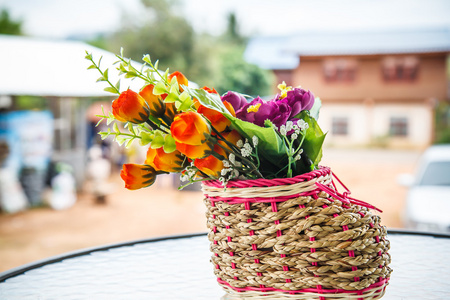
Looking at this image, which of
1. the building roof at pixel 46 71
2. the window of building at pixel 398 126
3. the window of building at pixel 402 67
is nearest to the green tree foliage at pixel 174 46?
the window of building at pixel 402 67

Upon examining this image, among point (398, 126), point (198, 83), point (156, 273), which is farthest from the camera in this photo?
point (398, 126)

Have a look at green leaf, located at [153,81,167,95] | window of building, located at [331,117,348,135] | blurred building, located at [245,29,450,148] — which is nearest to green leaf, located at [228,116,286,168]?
green leaf, located at [153,81,167,95]

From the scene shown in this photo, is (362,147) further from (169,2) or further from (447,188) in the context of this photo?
(447,188)

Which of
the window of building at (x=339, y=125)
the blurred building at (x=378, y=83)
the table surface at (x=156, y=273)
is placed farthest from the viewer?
the window of building at (x=339, y=125)

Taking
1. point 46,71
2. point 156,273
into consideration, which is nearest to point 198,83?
point 46,71

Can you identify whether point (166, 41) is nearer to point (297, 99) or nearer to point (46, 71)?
point (46, 71)

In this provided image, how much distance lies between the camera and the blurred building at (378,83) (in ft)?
51.1

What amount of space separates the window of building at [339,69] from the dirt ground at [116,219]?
20.8 feet

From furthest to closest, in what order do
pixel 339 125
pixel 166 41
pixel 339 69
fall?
pixel 339 125 → pixel 339 69 → pixel 166 41

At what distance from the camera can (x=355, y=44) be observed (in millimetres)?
16250

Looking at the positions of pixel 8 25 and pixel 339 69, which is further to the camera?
pixel 8 25

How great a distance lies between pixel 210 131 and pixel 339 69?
1608 centimetres

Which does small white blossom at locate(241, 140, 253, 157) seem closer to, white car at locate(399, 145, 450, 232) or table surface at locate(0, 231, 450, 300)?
table surface at locate(0, 231, 450, 300)

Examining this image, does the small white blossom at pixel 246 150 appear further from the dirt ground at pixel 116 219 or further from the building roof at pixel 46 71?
the building roof at pixel 46 71
